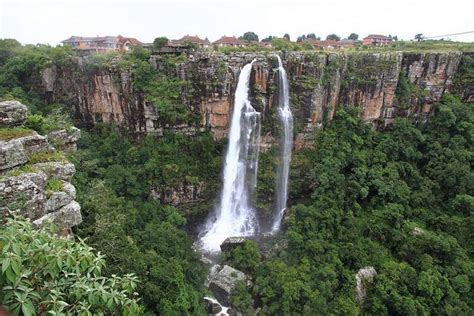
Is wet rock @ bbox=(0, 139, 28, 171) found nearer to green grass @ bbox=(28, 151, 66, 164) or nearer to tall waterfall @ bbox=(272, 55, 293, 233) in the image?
green grass @ bbox=(28, 151, 66, 164)

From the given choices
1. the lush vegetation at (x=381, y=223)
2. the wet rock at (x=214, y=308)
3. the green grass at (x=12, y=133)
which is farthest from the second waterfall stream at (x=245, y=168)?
the green grass at (x=12, y=133)

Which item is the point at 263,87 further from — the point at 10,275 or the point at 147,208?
the point at 10,275

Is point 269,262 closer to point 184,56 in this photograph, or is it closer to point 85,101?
point 184,56

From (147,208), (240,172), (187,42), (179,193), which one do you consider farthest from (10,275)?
(187,42)

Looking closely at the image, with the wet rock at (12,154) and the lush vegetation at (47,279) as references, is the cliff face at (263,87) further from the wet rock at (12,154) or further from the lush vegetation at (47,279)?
the lush vegetation at (47,279)

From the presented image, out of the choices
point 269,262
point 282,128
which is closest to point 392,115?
point 282,128

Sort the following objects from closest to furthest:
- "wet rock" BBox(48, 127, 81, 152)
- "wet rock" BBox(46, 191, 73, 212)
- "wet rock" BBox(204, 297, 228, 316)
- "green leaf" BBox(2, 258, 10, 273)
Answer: "green leaf" BBox(2, 258, 10, 273), "wet rock" BBox(46, 191, 73, 212), "wet rock" BBox(48, 127, 81, 152), "wet rock" BBox(204, 297, 228, 316)

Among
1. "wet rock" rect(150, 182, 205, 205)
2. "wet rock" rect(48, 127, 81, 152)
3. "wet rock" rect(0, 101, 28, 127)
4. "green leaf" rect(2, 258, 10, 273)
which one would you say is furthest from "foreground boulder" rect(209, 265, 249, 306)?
"green leaf" rect(2, 258, 10, 273)

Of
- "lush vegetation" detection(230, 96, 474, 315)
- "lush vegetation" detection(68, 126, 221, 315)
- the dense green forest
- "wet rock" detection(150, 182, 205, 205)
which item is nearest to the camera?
"lush vegetation" detection(68, 126, 221, 315)
